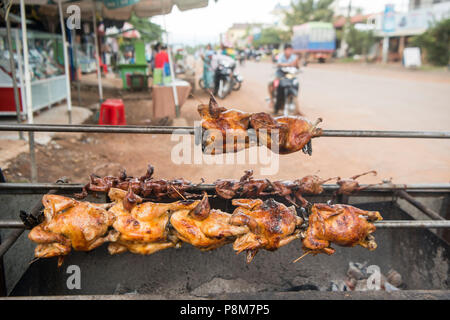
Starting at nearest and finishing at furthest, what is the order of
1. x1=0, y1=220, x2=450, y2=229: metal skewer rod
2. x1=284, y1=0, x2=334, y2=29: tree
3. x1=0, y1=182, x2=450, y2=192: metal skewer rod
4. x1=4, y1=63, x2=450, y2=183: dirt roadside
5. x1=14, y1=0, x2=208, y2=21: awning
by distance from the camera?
x1=0, y1=220, x2=450, y2=229: metal skewer rod < x1=0, y1=182, x2=450, y2=192: metal skewer rod < x1=4, y1=63, x2=450, y2=183: dirt roadside < x1=14, y1=0, x2=208, y2=21: awning < x1=284, y1=0, x2=334, y2=29: tree

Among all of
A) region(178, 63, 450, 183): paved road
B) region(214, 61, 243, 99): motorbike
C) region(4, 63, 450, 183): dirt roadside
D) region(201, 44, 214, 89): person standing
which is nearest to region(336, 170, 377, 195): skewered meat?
region(4, 63, 450, 183): dirt roadside

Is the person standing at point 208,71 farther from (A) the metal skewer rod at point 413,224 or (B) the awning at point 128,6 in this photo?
(A) the metal skewer rod at point 413,224

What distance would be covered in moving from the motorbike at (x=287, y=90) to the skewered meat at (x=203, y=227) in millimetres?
7331

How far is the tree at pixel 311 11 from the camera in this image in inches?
1781

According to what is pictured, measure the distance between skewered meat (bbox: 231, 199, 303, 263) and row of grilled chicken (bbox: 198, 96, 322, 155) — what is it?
1.11 ft

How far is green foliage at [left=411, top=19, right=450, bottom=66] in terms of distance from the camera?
68.6ft

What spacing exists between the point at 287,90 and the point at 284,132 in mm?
7505

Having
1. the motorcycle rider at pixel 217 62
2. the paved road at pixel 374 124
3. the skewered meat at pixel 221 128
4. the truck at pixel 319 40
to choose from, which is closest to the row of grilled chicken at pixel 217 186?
the skewered meat at pixel 221 128

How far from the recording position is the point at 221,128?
5.59 ft

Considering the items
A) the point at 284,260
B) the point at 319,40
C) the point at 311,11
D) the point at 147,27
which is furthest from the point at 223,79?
the point at 311,11

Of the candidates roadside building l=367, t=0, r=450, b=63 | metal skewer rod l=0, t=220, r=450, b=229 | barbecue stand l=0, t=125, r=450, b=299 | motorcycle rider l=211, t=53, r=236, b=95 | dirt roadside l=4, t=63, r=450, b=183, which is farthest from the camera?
roadside building l=367, t=0, r=450, b=63

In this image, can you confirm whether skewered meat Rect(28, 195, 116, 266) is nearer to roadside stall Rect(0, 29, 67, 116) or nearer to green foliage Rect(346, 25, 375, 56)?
roadside stall Rect(0, 29, 67, 116)

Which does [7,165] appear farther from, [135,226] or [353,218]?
[353,218]
